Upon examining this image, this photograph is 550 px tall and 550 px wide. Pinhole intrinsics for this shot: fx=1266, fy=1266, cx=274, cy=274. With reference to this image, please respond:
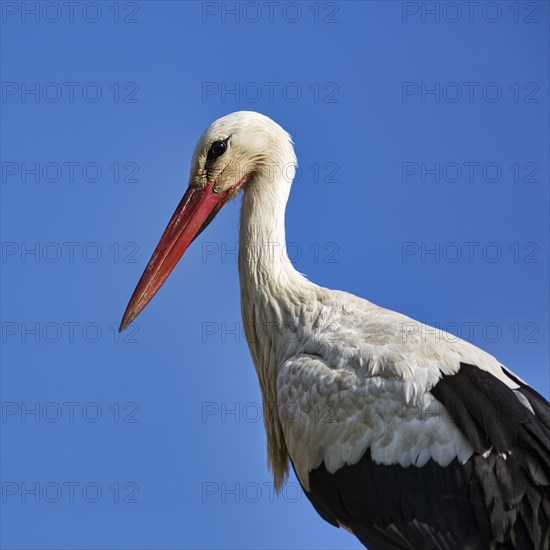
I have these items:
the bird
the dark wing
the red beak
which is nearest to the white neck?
the bird

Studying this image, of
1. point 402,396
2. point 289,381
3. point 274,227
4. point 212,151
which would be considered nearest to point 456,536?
point 402,396

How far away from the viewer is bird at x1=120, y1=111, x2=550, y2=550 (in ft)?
15.9

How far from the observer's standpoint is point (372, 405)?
509cm

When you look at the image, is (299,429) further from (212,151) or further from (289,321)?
(212,151)

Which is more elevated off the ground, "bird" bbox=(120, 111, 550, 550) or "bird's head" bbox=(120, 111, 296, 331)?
"bird's head" bbox=(120, 111, 296, 331)

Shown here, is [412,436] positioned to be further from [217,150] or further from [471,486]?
[217,150]

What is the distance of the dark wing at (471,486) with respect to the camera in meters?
4.79

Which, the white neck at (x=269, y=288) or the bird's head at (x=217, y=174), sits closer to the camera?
the white neck at (x=269, y=288)

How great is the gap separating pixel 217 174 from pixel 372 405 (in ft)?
4.74

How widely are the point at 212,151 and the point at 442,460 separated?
72.9 inches

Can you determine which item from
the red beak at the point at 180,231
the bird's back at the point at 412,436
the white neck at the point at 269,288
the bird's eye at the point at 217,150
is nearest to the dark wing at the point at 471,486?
the bird's back at the point at 412,436

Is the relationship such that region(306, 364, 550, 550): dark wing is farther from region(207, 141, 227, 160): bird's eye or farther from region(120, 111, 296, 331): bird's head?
region(207, 141, 227, 160): bird's eye

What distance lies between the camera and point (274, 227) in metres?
5.76

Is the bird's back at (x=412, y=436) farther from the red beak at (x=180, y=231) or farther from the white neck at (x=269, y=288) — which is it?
the red beak at (x=180, y=231)
